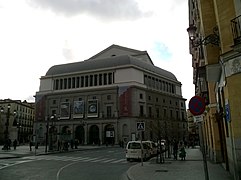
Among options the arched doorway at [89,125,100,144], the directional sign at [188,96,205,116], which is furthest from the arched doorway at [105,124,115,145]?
the directional sign at [188,96,205,116]

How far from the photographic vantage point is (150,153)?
84.1 feet

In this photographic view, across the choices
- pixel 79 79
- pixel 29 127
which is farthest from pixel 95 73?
pixel 29 127

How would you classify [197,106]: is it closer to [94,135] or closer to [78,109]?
[94,135]

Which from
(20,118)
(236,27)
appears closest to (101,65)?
(20,118)

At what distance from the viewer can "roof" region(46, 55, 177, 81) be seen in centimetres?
7175

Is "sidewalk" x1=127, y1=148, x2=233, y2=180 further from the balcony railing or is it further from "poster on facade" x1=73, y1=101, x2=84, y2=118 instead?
"poster on facade" x1=73, y1=101, x2=84, y2=118

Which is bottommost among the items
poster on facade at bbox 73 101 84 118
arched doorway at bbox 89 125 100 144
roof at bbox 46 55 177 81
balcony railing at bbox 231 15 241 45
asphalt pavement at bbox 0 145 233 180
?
asphalt pavement at bbox 0 145 233 180

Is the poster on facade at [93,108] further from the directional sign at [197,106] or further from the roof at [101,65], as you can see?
the directional sign at [197,106]

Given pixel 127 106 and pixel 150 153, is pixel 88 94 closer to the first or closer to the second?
pixel 127 106

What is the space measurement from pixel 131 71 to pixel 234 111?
60.0 meters

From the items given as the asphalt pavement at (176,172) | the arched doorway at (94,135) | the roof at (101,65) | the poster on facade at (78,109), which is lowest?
the asphalt pavement at (176,172)

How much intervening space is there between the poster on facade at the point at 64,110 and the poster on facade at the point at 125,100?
55.0 feet

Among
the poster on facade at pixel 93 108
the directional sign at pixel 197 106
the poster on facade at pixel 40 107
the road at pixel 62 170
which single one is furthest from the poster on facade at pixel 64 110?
the directional sign at pixel 197 106

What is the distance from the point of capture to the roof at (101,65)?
71750mm
